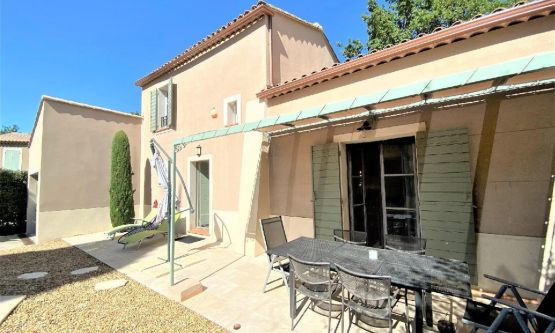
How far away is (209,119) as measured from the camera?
9391 mm

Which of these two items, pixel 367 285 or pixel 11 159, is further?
pixel 11 159

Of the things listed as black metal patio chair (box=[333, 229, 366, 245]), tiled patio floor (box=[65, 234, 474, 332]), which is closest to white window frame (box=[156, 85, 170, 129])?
tiled patio floor (box=[65, 234, 474, 332])

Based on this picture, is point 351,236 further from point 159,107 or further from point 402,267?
point 159,107

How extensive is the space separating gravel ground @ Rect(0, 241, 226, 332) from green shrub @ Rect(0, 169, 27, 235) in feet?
24.9

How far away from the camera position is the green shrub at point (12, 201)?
12.1 meters

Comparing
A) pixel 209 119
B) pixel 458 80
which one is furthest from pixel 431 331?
pixel 209 119

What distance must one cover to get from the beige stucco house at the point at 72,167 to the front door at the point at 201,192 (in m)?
4.36

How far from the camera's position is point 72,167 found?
10898mm

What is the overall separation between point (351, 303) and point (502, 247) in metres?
3.01

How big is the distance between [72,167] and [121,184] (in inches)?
76.6

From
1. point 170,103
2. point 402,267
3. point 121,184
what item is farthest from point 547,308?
point 121,184

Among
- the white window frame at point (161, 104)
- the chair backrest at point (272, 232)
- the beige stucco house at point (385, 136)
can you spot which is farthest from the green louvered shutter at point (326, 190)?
the white window frame at point (161, 104)

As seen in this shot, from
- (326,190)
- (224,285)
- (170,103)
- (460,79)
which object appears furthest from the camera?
(170,103)

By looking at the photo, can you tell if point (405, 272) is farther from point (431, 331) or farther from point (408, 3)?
point (408, 3)
